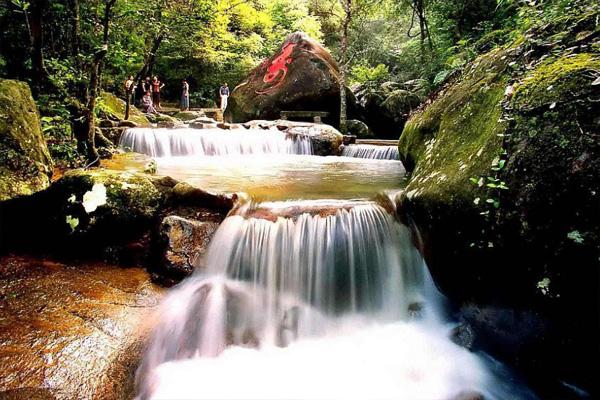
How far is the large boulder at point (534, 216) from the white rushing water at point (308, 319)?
1.42ft

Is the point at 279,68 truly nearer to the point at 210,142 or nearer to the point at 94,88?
the point at 210,142

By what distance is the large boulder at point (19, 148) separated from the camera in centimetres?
372

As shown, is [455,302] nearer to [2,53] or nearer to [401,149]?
[401,149]

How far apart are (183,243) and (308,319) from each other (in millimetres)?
1628

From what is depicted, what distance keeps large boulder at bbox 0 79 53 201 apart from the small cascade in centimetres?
846

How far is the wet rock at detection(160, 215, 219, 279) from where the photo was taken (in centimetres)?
394

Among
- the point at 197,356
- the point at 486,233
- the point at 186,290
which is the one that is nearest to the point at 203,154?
the point at 186,290

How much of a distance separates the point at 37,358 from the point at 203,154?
27.9 feet

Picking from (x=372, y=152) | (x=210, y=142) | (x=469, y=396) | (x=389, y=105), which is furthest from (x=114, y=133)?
(x=389, y=105)

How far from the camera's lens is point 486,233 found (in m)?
3.05

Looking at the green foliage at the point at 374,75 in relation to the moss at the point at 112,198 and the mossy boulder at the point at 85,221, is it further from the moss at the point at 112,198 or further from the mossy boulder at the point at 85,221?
the mossy boulder at the point at 85,221

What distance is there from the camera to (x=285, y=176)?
728 cm

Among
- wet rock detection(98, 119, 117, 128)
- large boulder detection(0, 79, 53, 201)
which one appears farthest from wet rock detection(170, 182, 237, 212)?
wet rock detection(98, 119, 117, 128)

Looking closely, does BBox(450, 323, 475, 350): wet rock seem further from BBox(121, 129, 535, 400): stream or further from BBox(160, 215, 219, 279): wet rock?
BBox(160, 215, 219, 279): wet rock
